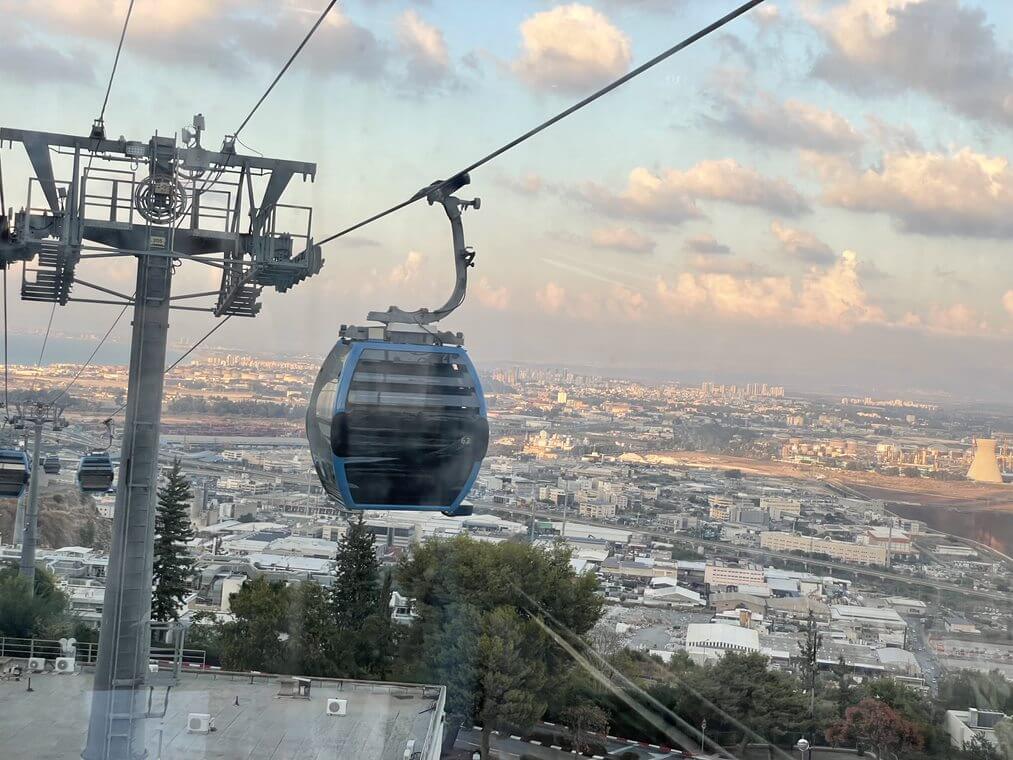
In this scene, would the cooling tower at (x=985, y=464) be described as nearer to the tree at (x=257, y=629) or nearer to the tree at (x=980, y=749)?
the tree at (x=980, y=749)

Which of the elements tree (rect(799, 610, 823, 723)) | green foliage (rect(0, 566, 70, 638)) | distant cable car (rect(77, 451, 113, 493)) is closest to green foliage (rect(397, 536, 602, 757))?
tree (rect(799, 610, 823, 723))

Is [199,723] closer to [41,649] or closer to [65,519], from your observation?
[41,649]

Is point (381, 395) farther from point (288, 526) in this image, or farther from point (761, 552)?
point (761, 552)

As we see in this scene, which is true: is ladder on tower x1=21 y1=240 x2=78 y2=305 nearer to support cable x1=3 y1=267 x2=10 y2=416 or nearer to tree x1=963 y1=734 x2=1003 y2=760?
support cable x1=3 y1=267 x2=10 y2=416

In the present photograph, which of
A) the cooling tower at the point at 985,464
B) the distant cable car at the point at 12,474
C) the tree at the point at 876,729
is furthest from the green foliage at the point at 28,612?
the cooling tower at the point at 985,464

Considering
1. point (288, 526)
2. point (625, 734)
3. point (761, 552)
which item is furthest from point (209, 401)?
point (761, 552)

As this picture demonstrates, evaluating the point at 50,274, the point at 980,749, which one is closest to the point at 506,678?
the point at 980,749

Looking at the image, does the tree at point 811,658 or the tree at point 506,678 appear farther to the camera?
the tree at point 811,658
